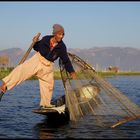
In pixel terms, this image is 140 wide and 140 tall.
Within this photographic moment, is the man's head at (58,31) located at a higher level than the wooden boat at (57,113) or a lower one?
higher

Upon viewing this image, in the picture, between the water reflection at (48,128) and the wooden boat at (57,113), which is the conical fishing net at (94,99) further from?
the water reflection at (48,128)

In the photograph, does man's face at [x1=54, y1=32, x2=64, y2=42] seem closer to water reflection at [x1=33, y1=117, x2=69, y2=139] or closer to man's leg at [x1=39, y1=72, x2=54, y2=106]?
man's leg at [x1=39, y1=72, x2=54, y2=106]

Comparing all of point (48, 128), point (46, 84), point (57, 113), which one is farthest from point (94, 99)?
point (46, 84)

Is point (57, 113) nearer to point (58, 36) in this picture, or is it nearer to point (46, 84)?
point (46, 84)

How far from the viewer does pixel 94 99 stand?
13203mm

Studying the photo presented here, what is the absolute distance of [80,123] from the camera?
12.6 m

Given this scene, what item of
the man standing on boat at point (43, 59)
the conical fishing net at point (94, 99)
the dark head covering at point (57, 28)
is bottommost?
the conical fishing net at point (94, 99)

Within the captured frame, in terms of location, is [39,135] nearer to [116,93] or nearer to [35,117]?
[116,93]

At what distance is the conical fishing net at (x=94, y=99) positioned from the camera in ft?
37.4

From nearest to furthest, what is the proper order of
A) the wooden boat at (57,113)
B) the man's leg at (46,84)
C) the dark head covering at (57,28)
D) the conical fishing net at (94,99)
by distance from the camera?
the dark head covering at (57,28) < the man's leg at (46,84) < the conical fishing net at (94,99) < the wooden boat at (57,113)

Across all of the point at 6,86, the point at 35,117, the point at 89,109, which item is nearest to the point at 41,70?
the point at 6,86

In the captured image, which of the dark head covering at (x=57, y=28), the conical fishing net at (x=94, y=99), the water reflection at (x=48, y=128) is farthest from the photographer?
the conical fishing net at (x=94, y=99)

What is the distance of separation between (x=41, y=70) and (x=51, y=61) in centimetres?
37

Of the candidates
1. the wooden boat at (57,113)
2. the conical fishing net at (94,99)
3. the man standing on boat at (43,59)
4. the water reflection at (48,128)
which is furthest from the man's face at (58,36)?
the water reflection at (48,128)
